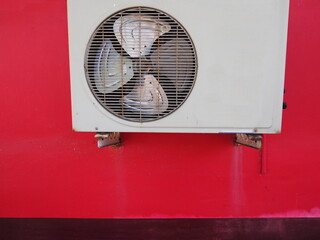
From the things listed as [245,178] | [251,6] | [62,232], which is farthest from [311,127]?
[62,232]

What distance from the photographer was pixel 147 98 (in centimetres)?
102

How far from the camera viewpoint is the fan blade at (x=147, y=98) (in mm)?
1006

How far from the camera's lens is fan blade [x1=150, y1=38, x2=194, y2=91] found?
0.98 meters

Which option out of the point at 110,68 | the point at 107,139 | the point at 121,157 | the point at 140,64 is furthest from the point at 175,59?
the point at 121,157

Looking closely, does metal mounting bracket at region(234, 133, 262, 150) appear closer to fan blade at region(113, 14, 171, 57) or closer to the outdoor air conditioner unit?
the outdoor air conditioner unit

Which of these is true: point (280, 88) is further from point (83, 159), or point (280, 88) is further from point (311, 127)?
point (83, 159)

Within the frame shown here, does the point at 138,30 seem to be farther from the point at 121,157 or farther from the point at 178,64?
the point at 121,157

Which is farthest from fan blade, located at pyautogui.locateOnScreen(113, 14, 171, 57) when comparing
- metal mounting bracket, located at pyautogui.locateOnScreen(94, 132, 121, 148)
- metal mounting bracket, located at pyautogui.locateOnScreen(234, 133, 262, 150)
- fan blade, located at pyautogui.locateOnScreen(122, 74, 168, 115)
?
metal mounting bracket, located at pyautogui.locateOnScreen(234, 133, 262, 150)

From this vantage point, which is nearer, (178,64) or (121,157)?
(178,64)

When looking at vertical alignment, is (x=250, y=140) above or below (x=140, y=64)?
below

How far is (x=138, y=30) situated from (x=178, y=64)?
0.78 ft

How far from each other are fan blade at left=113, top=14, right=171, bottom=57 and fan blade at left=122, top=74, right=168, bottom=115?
0.45 feet

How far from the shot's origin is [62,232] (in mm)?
1503

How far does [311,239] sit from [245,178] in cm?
65
